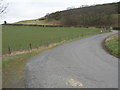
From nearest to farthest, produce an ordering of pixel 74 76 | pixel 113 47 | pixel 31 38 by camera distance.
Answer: pixel 74 76 → pixel 113 47 → pixel 31 38

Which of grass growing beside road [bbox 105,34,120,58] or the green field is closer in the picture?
grass growing beside road [bbox 105,34,120,58]

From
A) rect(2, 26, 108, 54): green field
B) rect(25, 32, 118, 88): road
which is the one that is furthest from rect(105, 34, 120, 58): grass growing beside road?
rect(2, 26, 108, 54): green field

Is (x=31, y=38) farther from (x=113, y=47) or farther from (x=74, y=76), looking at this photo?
(x=74, y=76)

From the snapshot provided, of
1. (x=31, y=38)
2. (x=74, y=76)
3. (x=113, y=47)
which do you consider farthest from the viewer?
(x=31, y=38)

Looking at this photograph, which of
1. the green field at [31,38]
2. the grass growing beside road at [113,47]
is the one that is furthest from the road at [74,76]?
the green field at [31,38]

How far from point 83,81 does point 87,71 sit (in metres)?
2.04

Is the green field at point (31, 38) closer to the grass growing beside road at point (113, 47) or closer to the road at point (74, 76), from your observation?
the grass growing beside road at point (113, 47)

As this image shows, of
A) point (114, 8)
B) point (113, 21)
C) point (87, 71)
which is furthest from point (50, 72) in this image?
point (114, 8)

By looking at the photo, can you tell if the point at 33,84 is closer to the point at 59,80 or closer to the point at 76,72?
the point at 59,80

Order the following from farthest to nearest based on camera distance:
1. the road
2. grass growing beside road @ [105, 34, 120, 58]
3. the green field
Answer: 1. the green field
2. grass growing beside road @ [105, 34, 120, 58]
3. the road

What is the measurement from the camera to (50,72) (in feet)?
39.4

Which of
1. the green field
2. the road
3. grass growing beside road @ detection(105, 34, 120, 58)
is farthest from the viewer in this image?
the green field

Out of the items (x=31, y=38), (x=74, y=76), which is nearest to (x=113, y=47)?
(x=74, y=76)

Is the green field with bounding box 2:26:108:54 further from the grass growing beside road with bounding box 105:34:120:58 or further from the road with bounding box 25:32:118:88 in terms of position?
the road with bounding box 25:32:118:88
